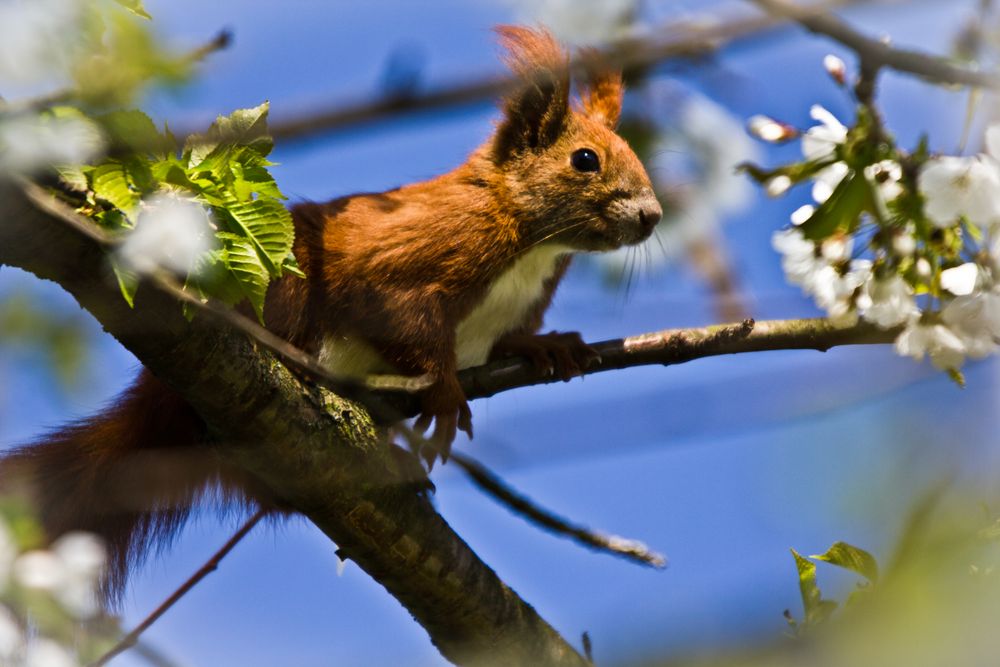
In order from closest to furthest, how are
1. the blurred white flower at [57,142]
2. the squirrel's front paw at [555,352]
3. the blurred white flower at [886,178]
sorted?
the blurred white flower at [57,142], the blurred white flower at [886,178], the squirrel's front paw at [555,352]

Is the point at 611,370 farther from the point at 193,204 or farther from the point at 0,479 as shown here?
the point at 0,479

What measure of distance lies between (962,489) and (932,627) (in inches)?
14.0

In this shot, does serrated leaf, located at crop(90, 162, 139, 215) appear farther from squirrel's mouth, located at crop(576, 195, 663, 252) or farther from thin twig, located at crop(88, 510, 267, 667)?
squirrel's mouth, located at crop(576, 195, 663, 252)

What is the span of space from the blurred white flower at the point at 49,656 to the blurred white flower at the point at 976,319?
2491mm

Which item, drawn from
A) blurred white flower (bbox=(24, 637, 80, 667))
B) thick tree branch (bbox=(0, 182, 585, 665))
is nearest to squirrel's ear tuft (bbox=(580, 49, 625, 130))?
thick tree branch (bbox=(0, 182, 585, 665))

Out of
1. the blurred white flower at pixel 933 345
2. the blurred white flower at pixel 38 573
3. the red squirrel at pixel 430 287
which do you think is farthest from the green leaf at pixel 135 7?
the blurred white flower at pixel 933 345

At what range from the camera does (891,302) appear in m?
2.55

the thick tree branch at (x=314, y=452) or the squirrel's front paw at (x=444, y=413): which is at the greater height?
the squirrel's front paw at (x=444, y=413)

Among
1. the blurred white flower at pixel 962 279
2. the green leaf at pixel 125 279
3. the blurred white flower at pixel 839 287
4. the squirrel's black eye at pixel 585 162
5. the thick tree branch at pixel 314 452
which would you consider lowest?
the green leaf at pixel 125 279

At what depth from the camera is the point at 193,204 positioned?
2.32 m

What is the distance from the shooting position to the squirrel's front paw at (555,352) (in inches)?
152

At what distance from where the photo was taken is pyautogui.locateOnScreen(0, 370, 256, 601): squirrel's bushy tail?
3469 mm

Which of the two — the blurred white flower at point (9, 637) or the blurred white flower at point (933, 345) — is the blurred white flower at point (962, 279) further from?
the blurred white flower at point (9, 637)

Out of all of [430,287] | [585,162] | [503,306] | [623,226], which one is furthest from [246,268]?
[585,162]
